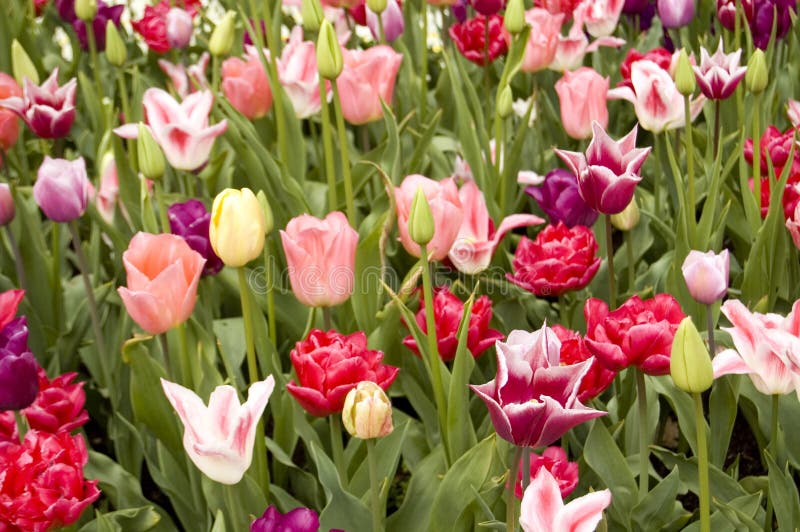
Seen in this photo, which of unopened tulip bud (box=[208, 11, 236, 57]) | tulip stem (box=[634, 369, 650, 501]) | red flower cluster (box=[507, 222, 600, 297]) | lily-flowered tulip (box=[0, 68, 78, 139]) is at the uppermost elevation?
unopened tulip bud (box=[208, 11, 236, 57])

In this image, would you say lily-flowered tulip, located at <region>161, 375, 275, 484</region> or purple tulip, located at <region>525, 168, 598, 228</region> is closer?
lily-flowered tulip, located at <region>161, 375, 275, 484</region>

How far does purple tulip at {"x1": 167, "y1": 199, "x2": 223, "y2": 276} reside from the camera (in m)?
1.48

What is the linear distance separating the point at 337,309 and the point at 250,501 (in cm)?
49

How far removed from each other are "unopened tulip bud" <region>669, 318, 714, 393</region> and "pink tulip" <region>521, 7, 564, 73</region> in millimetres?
1352

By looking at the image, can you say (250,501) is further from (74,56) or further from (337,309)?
(74,56)

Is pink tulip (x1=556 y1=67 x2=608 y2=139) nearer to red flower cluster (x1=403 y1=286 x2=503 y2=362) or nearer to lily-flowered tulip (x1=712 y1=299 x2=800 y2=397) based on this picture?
red flower cluster (x1=403 y1=286 x2=503 y2=362)

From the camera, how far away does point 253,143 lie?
184cm

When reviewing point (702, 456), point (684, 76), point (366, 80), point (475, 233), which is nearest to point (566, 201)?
point (475, 233)

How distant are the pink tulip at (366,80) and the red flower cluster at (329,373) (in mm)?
753

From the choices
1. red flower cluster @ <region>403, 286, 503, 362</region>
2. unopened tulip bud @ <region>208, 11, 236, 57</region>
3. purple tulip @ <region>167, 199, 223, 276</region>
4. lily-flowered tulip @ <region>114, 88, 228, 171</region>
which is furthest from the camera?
unopened tulip bud @ <region>208, 11, 236, 57</region>

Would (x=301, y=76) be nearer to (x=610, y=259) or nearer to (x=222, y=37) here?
(x=222, y=37)

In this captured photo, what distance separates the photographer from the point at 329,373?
3.96 feet

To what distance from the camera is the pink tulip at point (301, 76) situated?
196 centimetres

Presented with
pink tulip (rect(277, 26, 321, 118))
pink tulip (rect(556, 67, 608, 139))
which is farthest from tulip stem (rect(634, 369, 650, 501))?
pink tulip (rect(277, 26, 321, 118))
